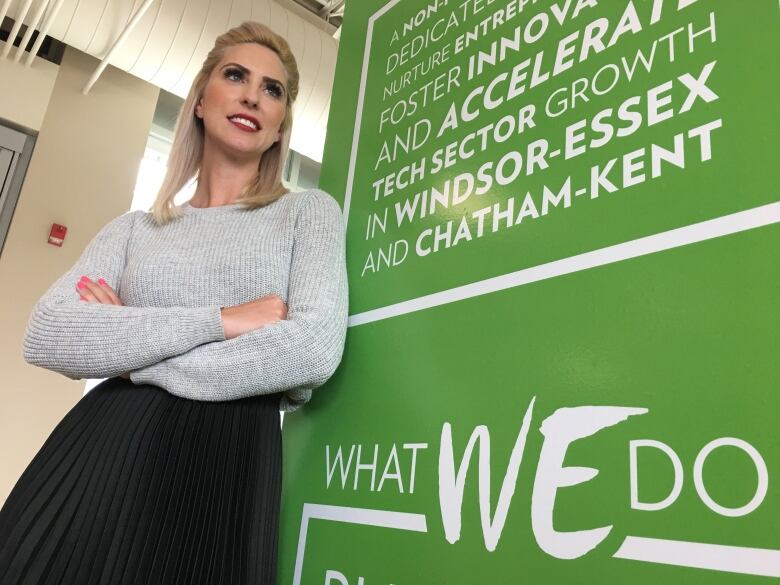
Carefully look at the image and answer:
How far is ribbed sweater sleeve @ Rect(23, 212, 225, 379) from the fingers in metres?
0.02

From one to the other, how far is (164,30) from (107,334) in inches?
109

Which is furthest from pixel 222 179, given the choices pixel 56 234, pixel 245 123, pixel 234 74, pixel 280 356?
pixel 56 234

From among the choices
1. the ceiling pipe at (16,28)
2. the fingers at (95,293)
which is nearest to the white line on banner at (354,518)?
the fingers at (95,293)

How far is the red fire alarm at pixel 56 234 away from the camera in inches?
151

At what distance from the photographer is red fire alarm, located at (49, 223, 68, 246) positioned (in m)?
3.84

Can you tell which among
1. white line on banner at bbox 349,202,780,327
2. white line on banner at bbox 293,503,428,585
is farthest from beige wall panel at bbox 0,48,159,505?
white line on banner at bbox 349,202,780,327

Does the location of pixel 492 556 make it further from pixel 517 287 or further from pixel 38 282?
pixel 38 282

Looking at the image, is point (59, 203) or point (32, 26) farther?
point (59, 203)

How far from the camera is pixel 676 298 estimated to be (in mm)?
711

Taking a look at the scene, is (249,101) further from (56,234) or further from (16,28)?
(56,234)

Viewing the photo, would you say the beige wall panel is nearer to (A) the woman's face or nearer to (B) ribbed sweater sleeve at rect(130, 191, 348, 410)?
(A) the woman's face

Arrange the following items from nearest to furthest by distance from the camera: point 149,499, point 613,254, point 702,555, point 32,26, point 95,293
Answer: point 702,555 < point 613,254 < point 149,499 < point 95,293 < point 32,26

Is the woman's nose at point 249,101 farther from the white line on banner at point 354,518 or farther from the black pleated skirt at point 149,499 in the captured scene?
the white line on banner at point 354,518

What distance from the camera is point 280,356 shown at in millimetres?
1038
